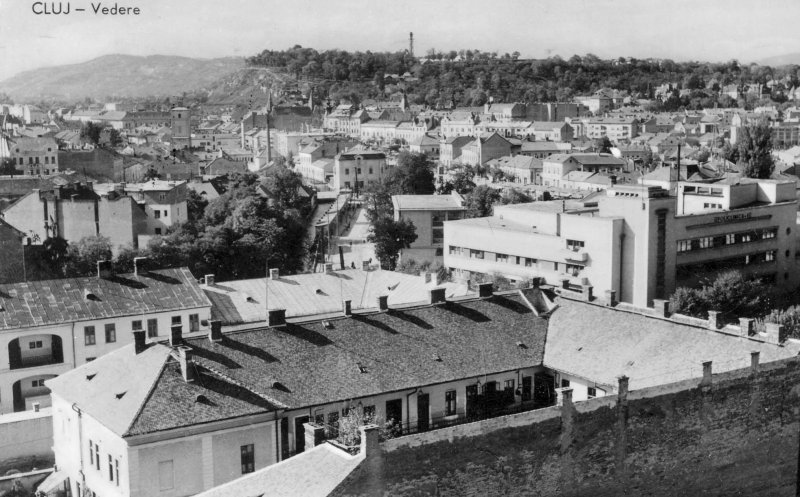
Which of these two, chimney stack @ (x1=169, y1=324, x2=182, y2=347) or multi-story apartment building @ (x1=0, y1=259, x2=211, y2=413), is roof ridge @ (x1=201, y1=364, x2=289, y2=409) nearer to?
chimney stack @ (x1=169, y1=324, x2=182, y2=347)

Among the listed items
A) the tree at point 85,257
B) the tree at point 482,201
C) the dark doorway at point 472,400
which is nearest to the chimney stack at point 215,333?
the dark doorway at point 472,400

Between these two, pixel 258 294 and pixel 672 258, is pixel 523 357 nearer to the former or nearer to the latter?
pixel 258 294

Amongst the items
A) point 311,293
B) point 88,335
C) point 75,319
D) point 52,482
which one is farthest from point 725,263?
point 52,482

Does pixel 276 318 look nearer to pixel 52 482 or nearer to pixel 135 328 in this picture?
pixel 52 482

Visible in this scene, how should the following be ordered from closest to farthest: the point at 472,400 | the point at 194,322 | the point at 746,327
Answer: the point at 746,327 < the point at 472,400 < the point at 194,322

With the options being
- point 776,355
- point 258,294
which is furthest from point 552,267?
point 776,355
